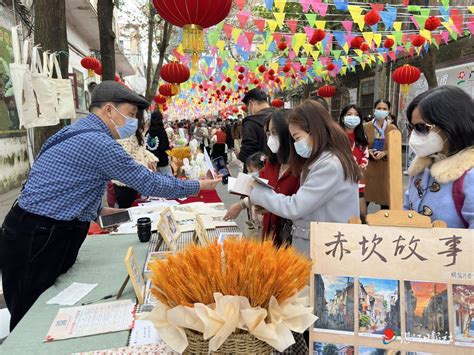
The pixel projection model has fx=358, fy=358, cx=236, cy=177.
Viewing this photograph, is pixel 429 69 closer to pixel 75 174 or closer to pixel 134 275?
→ pixel 75 174

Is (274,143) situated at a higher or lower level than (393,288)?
higher

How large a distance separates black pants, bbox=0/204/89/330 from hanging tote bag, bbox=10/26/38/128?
1.72m

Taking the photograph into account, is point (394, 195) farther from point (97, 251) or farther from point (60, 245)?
point (97, 251)

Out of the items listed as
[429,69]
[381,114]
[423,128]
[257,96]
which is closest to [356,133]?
[381,114]

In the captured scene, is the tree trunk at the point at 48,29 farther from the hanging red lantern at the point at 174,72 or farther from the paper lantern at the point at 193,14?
the hanging red lantern at the point at 174,72

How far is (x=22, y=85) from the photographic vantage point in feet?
10.4

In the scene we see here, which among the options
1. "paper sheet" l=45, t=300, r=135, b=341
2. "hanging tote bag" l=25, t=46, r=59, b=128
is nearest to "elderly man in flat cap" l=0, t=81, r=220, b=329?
"paper sheet" l=45, t=300, r=135, b=341

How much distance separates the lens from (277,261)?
925 millimetres

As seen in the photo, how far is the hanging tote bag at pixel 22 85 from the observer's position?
3.08 meters

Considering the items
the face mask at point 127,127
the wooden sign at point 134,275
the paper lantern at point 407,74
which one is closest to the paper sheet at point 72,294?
the wooden sign at point 134,275

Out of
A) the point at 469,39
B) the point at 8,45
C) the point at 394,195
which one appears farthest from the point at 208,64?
the point at 394,195

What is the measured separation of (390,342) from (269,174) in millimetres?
1517

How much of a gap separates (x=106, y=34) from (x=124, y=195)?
3.13 metres

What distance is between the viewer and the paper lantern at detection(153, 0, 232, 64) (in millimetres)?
3176
